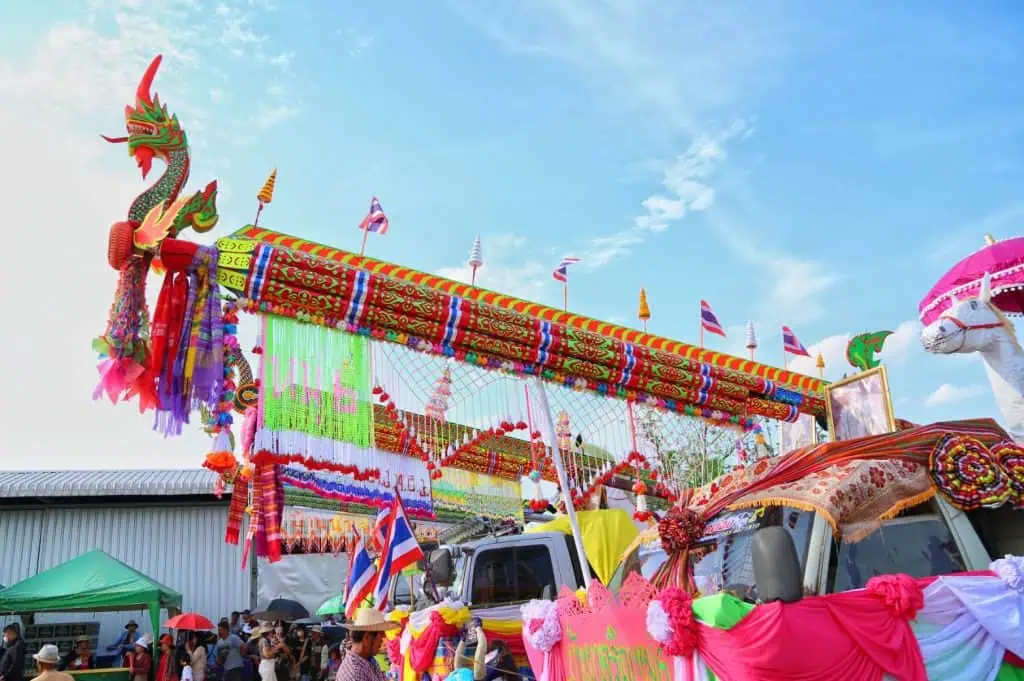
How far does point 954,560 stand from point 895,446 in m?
0.83

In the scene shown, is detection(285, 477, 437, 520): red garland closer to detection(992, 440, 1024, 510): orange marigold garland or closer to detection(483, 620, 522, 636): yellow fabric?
detection(483, 620, 522, 636): yellow fabric

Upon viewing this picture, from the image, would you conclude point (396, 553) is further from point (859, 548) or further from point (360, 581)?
point (859, 548)

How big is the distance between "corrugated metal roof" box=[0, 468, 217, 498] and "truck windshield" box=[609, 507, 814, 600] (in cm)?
1926

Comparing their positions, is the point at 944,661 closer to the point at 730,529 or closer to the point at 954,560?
the point at 954,560

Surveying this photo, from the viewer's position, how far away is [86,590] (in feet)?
49.6

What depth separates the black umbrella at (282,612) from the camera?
20.0 meters

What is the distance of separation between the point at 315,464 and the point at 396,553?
5.83 ft

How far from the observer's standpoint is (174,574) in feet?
73.5

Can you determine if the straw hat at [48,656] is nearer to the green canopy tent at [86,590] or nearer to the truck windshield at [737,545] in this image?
the truck windshield at [737,545]

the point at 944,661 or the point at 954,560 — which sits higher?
the point at 954,560

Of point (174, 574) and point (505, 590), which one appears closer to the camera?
point (505, 590)

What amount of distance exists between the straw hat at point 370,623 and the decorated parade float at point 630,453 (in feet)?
3.33

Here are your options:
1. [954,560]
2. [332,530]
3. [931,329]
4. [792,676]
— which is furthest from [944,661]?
[332,530]

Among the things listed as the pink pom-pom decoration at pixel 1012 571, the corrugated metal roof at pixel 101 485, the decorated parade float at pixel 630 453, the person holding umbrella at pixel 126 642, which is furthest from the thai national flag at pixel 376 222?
the corrugated metal roof at pixel 101 485
